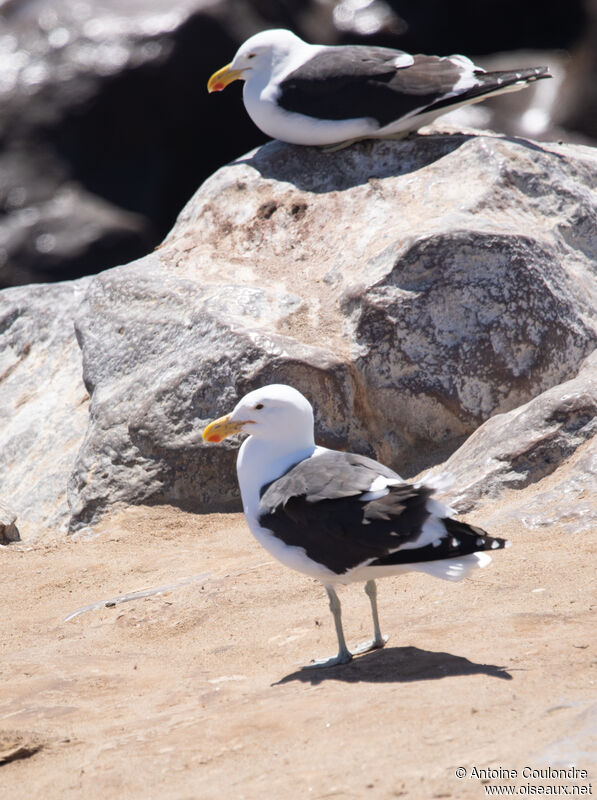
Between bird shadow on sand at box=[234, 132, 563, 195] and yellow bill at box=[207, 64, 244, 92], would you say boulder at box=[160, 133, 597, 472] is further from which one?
yellow bill at box=[207, 64, 244, 92]

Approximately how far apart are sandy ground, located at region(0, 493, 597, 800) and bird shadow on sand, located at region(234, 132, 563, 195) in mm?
3388

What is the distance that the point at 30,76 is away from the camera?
46.1ft

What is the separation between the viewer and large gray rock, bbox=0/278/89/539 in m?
7.52

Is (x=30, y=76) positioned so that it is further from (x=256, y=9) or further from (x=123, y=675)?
Result: (x=123, y=675)

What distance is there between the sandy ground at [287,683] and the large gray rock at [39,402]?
1.66 meters

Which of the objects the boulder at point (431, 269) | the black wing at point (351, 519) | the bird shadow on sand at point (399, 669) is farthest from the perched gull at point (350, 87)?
the bird shadow on sand at point (399, 669)

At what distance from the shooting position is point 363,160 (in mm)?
7969

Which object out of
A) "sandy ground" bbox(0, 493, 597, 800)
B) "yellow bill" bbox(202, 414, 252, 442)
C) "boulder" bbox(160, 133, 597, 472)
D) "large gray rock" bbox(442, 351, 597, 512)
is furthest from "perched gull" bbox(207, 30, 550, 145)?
"yellow bill" bbox(202, 414, 252, 442)

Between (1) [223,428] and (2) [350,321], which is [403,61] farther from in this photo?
(1) [223,428]

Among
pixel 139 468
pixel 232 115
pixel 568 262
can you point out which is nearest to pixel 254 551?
pixel 139 468

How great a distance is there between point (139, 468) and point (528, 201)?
3.45 metres

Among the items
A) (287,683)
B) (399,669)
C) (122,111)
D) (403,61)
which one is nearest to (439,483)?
(399,669)

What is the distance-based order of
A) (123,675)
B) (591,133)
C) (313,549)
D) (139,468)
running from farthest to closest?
(591,133)
(139,468)
(123,675)
(313,549)

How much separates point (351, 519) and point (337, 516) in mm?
61
